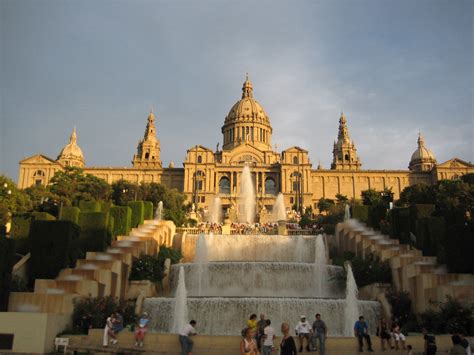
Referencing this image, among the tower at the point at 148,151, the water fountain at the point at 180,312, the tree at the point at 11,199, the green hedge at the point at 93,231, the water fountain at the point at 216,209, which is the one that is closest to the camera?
the water fountain at the point at 180,312

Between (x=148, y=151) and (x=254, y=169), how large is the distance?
2711 cm

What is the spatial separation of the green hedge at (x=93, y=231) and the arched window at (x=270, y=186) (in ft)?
245

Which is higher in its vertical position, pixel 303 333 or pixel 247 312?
pixel 247 312

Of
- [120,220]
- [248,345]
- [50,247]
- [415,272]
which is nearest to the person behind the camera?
[248,345]

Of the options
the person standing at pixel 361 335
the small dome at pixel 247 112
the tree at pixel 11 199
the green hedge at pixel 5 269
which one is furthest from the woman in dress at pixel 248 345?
the small dome at pixel 247 112

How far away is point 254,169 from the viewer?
105 meters

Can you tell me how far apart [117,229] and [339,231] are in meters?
16.7

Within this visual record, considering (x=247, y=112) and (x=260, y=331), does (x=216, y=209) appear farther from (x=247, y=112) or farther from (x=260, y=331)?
(x=260, y=331)

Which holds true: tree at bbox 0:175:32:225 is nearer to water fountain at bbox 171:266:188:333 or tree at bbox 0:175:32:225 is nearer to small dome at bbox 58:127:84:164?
water fountain at bbox 171:266:188:333

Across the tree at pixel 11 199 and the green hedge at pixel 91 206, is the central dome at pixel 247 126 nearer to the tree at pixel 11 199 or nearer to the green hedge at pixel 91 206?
the tree at pixel 11 199

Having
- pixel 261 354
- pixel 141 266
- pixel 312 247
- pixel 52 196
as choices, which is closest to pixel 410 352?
pixel 261 354

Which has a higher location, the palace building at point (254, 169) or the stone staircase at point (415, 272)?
the palace building at point (254, 169)

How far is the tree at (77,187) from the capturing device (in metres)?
59.0

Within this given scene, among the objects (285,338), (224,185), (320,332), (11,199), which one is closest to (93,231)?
(320,332)
